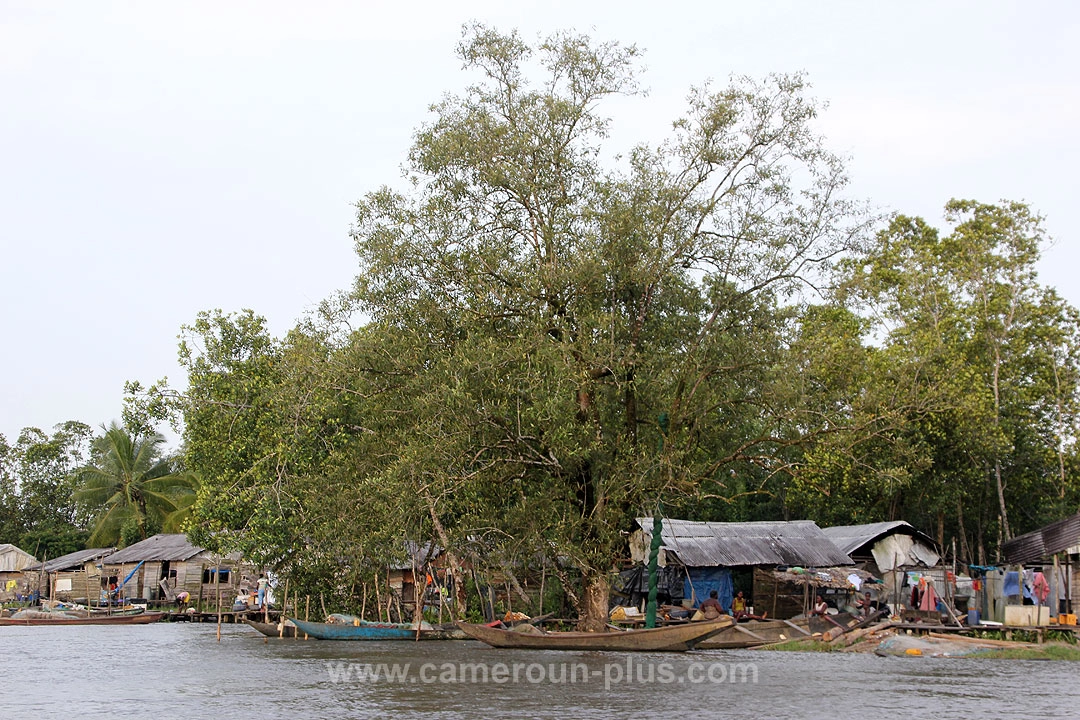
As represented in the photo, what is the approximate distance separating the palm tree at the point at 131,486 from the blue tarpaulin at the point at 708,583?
31.0m

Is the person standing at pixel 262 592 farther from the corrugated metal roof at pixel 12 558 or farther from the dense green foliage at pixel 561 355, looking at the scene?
the corrugated metal roof at pixel 12 558

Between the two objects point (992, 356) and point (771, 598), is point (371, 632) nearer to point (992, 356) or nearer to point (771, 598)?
point (771, 598)

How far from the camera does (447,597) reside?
34750mm

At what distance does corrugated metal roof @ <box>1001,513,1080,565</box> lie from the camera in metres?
28.9

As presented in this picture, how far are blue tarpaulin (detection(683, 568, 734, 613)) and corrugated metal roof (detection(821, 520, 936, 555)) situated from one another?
14.7ft

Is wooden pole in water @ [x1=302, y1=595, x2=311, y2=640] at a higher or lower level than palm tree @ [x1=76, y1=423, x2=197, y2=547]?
lower

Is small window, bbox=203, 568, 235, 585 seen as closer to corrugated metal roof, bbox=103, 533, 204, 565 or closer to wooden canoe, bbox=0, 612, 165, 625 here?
corrugated metal roof, bbox=103, 533, 204, 565

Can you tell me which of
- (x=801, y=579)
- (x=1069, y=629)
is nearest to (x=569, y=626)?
(x=801, y=579)

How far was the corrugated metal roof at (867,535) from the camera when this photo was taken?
3509 cm

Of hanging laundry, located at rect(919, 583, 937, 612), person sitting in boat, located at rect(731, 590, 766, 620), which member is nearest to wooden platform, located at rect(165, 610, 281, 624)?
person sitting in boat, located at rect(731, 590, 766, 620)

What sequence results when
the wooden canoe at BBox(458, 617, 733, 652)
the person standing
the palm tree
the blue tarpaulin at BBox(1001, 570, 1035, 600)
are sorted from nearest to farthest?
the wooden canoe at BBox(458, 617, 733, 652)
the blue tarpaulin at BBox(1001, 570, 1035, 600)
the person standing
the palm tree

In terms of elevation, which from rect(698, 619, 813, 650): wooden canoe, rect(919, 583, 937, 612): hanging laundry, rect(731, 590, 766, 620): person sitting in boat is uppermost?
rect(919, 583, 937, 612): hanging laundry

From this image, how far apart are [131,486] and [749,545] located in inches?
1447

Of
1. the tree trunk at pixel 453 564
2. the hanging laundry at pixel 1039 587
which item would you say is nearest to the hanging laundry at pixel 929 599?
the hanging laundry at pixel 1039 587
